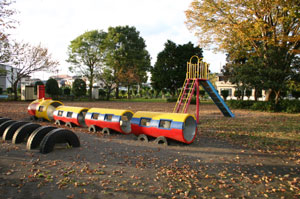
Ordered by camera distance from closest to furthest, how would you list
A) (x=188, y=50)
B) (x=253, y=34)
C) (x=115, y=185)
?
1. (x=115, y=185)
2. (x=253, y=34)
3. (x=188, y=50)

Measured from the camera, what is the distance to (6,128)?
990cm

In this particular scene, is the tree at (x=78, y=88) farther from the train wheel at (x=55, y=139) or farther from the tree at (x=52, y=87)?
the train wheel at (x=55, y=139)

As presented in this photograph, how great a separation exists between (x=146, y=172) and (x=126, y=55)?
43739 millimetres

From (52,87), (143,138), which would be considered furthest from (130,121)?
(52,87)

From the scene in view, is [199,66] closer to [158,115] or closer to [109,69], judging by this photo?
[158,115]

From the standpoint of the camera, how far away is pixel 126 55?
47781 mm

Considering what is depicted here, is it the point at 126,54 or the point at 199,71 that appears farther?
the point at 126,54

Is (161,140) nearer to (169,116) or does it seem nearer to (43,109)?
(169,116)

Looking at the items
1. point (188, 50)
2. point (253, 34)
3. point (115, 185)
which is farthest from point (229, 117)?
point (188, 50)

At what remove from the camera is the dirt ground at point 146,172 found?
464 cm

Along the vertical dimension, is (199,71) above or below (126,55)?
below

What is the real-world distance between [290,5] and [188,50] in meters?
21.9

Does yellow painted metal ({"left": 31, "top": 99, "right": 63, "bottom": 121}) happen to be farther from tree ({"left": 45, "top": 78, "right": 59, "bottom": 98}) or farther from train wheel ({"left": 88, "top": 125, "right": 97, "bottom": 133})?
tree ({"left": 45, "top": 78, "right": 59, "bottom": 98})

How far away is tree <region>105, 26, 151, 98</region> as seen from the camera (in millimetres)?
45250
